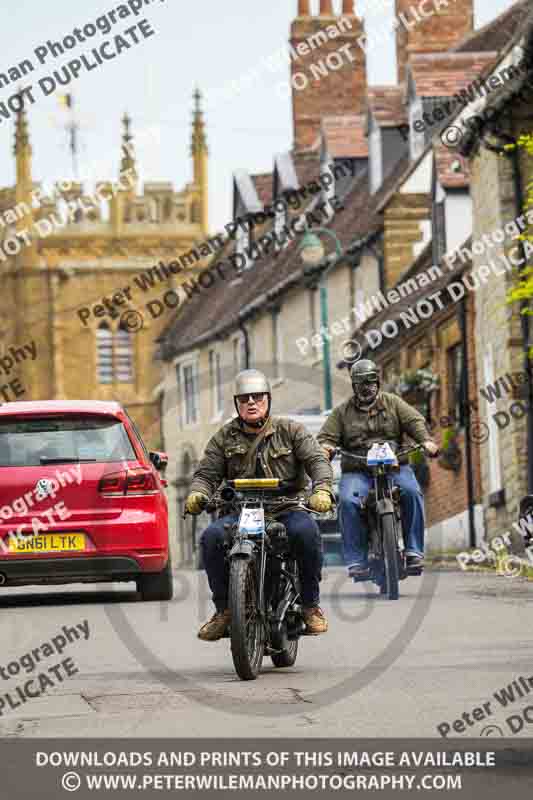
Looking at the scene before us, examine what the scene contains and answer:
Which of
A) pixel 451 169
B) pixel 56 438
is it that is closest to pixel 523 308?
pixel 451 169

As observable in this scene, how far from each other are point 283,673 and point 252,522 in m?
0.92

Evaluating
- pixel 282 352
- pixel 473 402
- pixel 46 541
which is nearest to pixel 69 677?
pixel 46 541

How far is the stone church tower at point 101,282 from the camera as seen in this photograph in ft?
277

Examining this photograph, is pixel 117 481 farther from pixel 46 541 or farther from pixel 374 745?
pixel 374 745

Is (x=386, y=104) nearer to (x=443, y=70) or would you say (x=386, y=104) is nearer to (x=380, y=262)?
(x=380, y=262)

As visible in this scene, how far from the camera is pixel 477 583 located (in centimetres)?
1875

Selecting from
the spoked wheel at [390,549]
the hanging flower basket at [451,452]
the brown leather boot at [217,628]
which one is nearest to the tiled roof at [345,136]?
the hanging flower basket at [451,452]

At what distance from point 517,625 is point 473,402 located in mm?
18570

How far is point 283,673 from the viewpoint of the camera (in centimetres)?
1059

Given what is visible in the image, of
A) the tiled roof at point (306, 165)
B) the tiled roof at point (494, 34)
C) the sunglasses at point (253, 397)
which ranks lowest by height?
the sunglasses at point (253, 397)

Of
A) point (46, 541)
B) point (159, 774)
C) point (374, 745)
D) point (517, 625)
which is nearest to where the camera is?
point (159, 774)

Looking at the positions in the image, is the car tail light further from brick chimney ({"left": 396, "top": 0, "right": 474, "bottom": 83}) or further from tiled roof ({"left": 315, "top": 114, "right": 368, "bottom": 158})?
tiled roof ({"left": 315, "top": 114, "right": 368, "bottom": 158})

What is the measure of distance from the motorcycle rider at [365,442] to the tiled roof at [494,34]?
23.8 meters

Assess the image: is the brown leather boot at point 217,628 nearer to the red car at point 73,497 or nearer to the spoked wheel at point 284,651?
the spoked wheel at point 284,651
